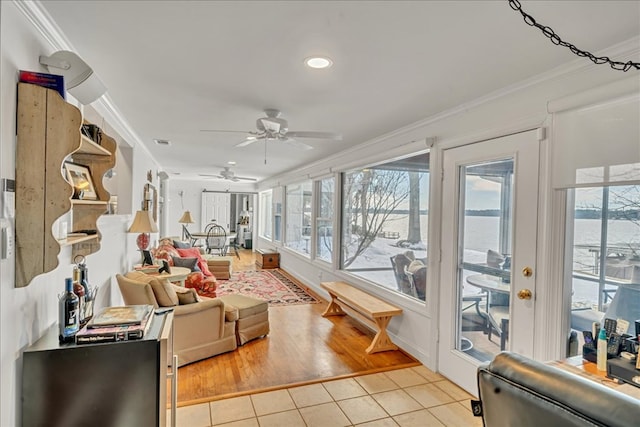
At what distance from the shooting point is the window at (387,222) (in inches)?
143

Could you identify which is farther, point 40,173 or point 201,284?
point 201,284

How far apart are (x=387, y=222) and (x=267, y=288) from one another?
2.97 meters

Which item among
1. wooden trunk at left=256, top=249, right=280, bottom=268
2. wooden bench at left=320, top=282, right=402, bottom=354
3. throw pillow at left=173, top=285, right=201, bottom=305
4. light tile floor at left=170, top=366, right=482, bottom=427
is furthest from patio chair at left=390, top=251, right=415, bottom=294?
wooden trunk at left=256, top=249, right=280, bottom=268

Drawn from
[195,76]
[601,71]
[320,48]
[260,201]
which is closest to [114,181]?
[195,76]

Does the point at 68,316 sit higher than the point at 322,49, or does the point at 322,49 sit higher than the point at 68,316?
the point at 322,49

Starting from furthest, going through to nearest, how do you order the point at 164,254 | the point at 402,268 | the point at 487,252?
the point at 164,254, the point at 402,268, the point at 487,252

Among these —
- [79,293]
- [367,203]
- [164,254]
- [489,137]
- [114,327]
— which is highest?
[489,137]

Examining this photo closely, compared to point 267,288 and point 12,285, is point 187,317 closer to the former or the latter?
point 12,285

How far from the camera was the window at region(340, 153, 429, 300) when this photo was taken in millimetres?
3645

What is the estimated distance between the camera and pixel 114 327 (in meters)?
1.70

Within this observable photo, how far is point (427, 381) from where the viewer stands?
117 inches

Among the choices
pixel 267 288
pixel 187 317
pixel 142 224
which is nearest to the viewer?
pixel 187 317

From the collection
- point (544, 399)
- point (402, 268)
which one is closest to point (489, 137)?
point (402, 268)

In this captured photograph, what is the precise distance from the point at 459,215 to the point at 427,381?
1.44 meters
